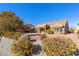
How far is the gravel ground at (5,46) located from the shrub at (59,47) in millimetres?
342

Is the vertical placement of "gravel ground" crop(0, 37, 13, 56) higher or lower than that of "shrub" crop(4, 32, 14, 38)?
lower

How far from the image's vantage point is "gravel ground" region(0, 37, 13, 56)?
203 cm

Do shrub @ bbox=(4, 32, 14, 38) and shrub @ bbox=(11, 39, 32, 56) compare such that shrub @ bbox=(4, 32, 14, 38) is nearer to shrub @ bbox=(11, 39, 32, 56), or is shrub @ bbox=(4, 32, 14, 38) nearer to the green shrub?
the green shrub

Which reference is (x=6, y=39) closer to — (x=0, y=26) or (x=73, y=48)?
(x=0, y=26)

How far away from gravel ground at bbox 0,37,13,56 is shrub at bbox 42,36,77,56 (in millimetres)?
342

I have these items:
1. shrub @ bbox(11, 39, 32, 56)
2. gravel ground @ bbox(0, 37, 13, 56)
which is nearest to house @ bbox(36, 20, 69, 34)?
shrub @ bbox(11, 39, 32, 56)

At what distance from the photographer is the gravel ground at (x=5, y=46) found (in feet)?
6.65

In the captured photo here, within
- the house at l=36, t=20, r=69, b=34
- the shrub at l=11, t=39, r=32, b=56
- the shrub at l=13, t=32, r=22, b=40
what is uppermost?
the house at l=36, t=20, r=69, b=34

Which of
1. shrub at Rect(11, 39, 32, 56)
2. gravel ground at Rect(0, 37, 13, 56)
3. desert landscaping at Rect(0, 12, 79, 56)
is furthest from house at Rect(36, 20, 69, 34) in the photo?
gravel ground at Rect(0, 37, 13, 56)

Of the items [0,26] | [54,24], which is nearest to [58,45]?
[54,24]

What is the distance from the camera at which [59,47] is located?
2.02m

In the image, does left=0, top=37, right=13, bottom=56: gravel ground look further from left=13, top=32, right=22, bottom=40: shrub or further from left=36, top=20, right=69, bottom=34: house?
left=36, top=20, right=69, bottom=34: house

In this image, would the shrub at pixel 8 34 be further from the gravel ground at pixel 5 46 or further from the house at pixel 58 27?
the house at pixel 58 27

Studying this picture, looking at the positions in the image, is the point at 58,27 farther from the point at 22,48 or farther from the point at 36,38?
the point at 22,48
